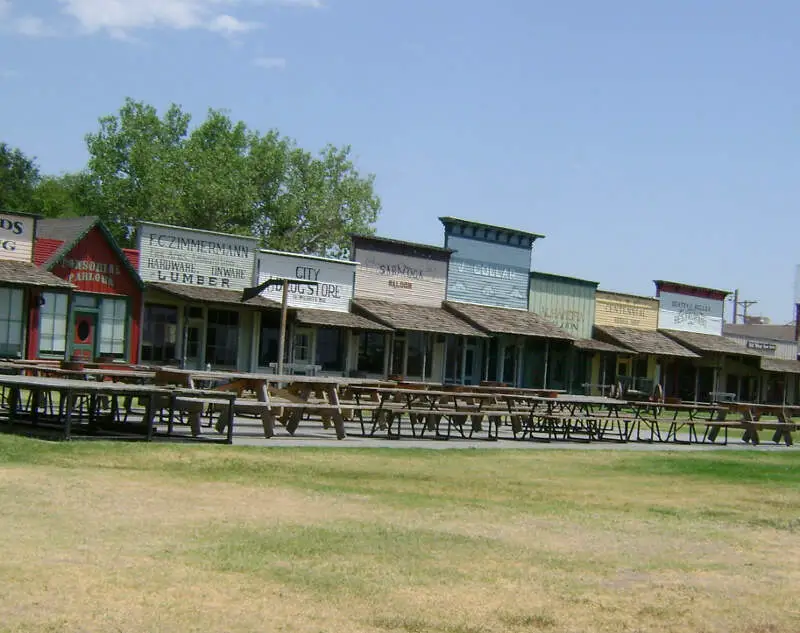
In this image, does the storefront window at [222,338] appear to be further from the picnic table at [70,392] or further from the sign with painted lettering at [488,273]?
the picnic table at [70,392]

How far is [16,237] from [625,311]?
2736 cm

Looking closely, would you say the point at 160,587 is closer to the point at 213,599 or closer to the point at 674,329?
the point at 213,599

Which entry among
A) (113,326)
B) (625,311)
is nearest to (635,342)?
(625,311)

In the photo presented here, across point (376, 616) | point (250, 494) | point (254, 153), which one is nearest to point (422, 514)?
point (250, 494)

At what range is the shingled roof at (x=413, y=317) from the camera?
36.3m

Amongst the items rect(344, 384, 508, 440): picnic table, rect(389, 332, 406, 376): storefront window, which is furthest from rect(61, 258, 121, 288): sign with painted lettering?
rect(389, 332, 406, 376): storefront window

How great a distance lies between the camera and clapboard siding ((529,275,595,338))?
145 feet

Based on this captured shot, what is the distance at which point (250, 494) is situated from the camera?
410 inches

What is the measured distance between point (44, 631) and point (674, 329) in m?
47.8

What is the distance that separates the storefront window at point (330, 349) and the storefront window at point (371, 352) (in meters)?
0.75

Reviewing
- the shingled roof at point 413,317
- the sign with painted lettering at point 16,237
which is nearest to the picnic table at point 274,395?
the sign with painted lettering at point 16,237

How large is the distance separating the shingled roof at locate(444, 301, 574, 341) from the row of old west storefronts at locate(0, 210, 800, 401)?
0.25ft

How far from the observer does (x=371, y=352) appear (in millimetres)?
38000

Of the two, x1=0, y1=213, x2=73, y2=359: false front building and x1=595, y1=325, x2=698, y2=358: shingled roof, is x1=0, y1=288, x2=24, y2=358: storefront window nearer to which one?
x1=0, y1=213, x2=73, y2=359: false front building
